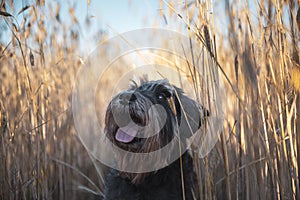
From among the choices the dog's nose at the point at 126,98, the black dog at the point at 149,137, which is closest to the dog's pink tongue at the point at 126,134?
the black dog at the point at 149,137

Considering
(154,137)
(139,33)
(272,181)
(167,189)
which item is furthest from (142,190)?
(139,33)

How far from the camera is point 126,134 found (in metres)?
2.34

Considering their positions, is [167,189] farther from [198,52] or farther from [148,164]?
[198,52]

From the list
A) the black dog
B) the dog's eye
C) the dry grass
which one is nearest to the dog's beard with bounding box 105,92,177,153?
the black dog

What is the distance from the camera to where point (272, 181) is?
2094 millimetres

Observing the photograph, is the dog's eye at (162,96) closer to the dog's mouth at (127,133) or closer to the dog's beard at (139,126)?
the dog's beard at (139,126)

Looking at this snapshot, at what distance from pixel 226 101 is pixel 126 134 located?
1.08 m

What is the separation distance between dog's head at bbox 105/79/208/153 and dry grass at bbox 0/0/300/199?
1.03 ft

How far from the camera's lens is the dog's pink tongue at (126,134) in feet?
7.63

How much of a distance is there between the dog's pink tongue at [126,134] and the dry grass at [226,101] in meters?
0.47

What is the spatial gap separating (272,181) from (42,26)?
194 cm

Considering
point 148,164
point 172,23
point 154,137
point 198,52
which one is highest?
point 172,23

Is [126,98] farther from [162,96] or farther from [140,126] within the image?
[162,96]

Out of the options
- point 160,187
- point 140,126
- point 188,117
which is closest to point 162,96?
point 188,117
